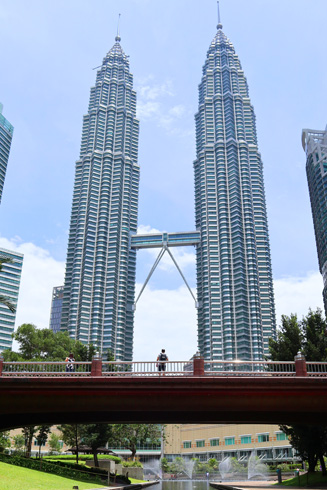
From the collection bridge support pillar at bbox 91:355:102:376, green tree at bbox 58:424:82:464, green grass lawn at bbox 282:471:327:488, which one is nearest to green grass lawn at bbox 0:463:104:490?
bridge support pillar at bbox 91:355:102:376

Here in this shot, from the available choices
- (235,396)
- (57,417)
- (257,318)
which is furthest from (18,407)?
(257,318)

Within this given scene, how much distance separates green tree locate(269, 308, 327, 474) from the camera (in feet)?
137

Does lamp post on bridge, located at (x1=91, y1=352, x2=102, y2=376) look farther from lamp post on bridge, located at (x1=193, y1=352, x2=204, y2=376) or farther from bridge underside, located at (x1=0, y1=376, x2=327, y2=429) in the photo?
lamp post on bridge, located at (x1=193, y1=352, x2=204, y2=376)

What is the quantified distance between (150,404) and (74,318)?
17575 centimetres

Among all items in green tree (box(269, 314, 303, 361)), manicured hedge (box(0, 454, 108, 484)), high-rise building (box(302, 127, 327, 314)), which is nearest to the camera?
manicured hedge (box(0, 454, 108, 484))

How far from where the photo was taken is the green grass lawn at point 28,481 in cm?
2797

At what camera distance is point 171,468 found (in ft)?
342

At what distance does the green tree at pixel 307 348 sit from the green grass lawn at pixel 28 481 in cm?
2080

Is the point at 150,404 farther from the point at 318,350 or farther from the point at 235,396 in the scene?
the point at 318,350

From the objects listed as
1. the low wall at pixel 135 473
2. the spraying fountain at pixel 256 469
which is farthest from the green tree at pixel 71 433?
the spraying fountain at pixel 256 469

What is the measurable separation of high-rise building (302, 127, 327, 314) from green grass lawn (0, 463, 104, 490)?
110 metres

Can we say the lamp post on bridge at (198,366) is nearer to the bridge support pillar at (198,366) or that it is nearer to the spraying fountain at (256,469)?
the bridge support pillar at (198,366)

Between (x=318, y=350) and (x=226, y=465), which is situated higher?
(x=318, y=350)

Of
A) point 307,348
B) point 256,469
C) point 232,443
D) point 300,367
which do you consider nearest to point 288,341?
point 307,348
